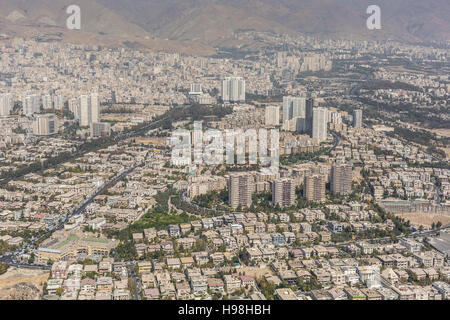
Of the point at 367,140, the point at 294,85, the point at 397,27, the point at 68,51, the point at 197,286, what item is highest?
the point at 397,27

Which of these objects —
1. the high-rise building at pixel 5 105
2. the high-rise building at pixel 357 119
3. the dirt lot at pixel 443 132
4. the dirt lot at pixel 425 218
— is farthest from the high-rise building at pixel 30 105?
the dirt lot at pixel 425 218

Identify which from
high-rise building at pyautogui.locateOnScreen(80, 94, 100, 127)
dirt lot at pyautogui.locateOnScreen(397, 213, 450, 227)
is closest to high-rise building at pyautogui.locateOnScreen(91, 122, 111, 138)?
high-rise building at pyautogui.locateOnScreen(80, 94, 100, 127)

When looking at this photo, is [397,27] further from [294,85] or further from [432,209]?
[432,209]

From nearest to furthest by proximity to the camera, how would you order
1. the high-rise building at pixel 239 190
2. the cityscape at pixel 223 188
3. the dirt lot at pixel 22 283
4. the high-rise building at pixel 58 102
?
the dirt lot at pixel 22 283
the cityscape at pixel 223 188
the high-rise building at pixel 239 190
the high-rise building at pixel 58 102

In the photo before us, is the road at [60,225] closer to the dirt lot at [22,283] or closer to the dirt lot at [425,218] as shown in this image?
the dirt lot at [22,283]

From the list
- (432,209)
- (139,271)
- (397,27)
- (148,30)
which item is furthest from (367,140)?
(148,30)
